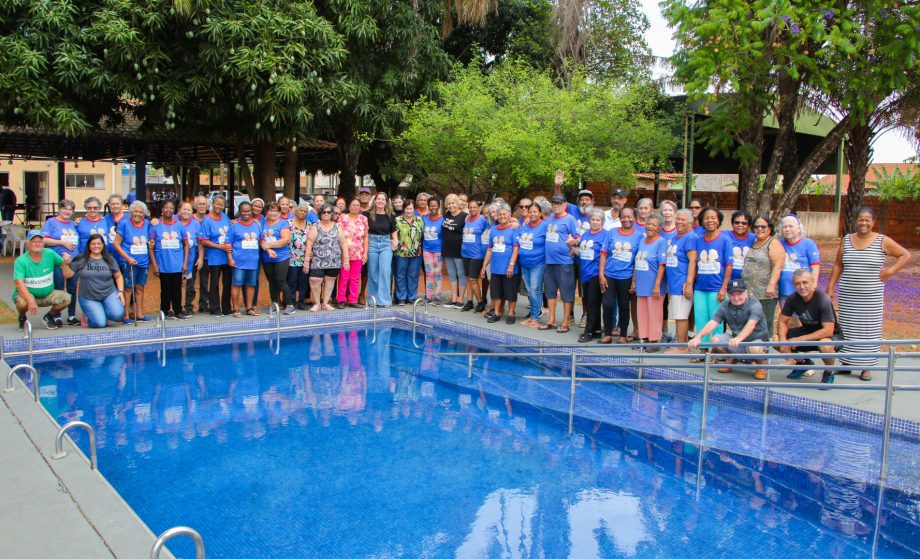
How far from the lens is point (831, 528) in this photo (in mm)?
4984

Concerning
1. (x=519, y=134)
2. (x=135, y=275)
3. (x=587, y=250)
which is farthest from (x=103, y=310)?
(x=519, y=134)

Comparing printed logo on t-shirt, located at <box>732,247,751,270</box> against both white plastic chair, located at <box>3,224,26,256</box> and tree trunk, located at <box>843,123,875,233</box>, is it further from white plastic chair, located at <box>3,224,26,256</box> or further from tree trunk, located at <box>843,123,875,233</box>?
white plastic chair, located at <box>3,224,26,256</box>

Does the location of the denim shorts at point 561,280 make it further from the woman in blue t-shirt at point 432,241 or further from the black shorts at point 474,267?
the woman in blue t-shirt at point 432,241

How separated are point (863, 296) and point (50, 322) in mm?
9628

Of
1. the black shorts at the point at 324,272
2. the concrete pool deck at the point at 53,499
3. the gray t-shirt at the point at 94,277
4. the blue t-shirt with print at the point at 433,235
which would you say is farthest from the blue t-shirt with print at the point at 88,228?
the blue t-shirt with print at the point at 433,235

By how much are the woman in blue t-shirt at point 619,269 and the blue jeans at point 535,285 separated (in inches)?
48.0

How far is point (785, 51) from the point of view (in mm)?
12227

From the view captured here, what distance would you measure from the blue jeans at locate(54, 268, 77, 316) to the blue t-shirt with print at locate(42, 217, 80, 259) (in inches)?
10.4

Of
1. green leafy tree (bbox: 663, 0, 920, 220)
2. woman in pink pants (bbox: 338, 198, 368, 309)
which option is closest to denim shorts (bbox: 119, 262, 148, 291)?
woman in pink pants (bbox: 338, 198, 368, 309)

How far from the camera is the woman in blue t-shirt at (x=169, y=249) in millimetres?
10141

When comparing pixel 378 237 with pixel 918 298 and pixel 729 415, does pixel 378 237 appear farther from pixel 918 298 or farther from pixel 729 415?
pixel 918 298

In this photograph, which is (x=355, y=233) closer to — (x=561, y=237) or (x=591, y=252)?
(x=561, y=237)

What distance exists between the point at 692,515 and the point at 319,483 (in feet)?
8.86

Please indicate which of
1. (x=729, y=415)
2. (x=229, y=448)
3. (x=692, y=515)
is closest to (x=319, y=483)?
(x=229, y=448)
